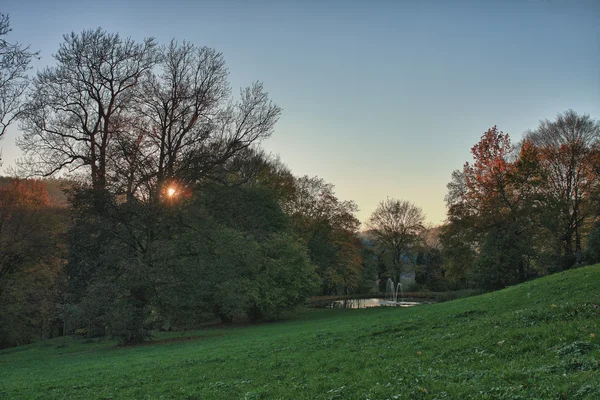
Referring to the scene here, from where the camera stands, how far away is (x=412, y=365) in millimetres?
9102

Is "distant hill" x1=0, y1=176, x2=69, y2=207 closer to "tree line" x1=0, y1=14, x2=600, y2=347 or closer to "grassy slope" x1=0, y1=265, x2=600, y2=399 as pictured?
"tree line" x1=0, y1=14, x2=600, y2=347

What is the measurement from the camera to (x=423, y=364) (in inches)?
360

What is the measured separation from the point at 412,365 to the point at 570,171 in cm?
4450

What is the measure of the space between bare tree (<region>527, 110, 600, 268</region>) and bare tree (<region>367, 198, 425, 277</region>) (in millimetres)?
32109

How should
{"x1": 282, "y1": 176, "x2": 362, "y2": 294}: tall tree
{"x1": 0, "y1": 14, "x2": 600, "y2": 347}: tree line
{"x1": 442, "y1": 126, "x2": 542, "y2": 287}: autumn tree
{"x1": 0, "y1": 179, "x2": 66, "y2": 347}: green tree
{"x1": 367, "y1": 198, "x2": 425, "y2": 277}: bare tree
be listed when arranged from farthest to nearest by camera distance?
{"x1": 367, "y1": 198, "x2": 425, "y2": 277}: bare tree, {"x1": 282, "y1": 176, "x2": 362, "y2": 294}: tall tree, {"x1": 442, "y1": 126, "x2": 542, "y2": 287}: autumn tree, {"x1": 0, "y1": 179, "x2": 66, "y2": 347}: green tree, {"x1": 0, "y1": 14, "x2": 600, "y2": 347}: tree line

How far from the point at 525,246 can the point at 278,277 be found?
23.0 meters

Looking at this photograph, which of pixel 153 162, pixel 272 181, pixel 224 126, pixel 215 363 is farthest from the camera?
pixel 272 181

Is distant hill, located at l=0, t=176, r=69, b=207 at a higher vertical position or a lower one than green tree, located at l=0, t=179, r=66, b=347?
higher

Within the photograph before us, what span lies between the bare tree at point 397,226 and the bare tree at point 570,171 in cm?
3211

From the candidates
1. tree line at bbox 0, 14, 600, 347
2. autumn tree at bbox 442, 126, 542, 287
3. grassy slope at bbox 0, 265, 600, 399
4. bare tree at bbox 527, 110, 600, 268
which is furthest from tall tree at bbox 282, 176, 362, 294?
grassy slope at bbox 0, 265, 600, 399

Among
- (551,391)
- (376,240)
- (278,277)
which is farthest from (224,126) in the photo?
(376,240)

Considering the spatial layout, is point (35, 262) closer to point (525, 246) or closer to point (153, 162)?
point (153, 162)

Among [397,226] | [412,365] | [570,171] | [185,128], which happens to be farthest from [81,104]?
[397,226]

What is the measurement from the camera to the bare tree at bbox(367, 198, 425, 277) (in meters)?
77.0
